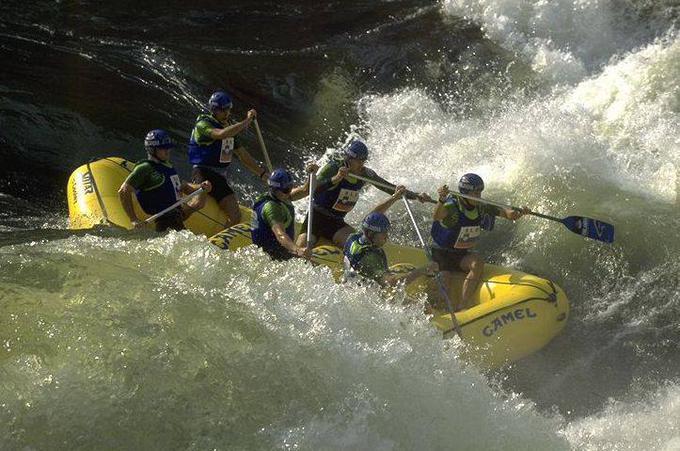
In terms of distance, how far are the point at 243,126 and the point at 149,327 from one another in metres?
3.56

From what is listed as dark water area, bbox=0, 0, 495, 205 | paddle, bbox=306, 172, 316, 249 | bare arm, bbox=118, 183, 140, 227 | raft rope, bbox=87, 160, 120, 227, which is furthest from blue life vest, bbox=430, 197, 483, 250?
dark water area, bbox=0, 0, 495, 205

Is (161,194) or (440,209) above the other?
(161,194)

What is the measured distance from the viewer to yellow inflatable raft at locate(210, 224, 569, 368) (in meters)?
8.32

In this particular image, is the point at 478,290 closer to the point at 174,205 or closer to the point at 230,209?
the point at 230,209

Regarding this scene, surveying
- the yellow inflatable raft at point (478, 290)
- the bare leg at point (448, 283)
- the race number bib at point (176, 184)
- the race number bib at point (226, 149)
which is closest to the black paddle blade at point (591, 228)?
the yellow inflatable raft at point (478, 290)

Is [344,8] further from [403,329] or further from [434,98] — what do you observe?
[403,329]

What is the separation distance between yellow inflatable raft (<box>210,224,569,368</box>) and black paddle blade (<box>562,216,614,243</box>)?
76cm

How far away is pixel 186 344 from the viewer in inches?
243

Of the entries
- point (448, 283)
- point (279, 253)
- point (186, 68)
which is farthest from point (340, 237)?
point (186, 68)

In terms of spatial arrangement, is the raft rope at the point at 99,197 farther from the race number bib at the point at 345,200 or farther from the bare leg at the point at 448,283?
the bare leg at the point at 448,283

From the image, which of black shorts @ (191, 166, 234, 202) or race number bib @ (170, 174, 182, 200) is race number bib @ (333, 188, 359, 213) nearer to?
black shorts @ (191, 166, 234, 202)

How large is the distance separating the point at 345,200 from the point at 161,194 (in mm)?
1798

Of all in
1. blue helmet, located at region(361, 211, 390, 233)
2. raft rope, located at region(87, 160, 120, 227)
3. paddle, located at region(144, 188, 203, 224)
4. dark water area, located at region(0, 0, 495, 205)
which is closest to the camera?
blue helmet, located at region(361, 211, 390, 233)

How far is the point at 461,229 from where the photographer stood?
9109 mm
